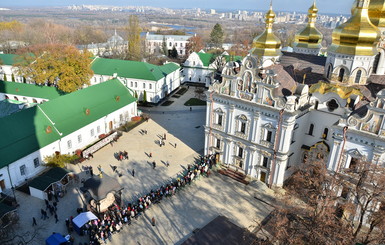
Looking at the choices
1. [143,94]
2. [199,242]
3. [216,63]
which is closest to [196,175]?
[199,242]

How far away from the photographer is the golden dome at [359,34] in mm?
22500

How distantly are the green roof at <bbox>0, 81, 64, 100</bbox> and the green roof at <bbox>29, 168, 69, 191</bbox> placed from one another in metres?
17.7

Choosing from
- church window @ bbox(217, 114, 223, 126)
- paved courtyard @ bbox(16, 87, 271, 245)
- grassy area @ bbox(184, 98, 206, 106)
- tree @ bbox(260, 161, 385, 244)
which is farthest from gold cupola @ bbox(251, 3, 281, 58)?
grassy area @ bbox(184, 98, 206, 106)

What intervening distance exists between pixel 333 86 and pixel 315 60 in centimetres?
624

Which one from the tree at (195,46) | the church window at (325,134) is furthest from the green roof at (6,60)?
the church window at (325,134)

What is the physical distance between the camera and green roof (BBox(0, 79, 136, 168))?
82.9 feet

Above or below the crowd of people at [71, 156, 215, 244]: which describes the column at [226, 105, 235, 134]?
above

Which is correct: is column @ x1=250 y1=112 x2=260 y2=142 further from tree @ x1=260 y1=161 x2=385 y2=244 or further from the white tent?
the white tent

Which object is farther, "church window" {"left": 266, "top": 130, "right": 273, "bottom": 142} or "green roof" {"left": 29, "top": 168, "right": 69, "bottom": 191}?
"church window" {"left": 266, "top": 130, "right": 273, "bottom": 142}

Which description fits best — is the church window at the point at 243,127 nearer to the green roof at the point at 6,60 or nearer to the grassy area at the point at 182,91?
the grassy area at the point at 182,91

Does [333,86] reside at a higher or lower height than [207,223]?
higher

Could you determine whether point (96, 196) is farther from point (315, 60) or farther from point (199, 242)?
point (315, 60)

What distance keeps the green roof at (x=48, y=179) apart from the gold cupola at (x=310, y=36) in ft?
93.9

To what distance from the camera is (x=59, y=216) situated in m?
22.0
